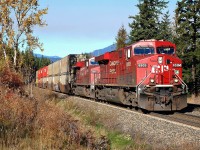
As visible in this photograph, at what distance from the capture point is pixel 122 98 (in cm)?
1888

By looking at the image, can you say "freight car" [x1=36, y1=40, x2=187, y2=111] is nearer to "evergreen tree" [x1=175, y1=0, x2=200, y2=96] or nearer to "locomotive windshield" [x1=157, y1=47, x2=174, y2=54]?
"locomotive windshield" [x1=157, y1=47, x2=174, y2=54]

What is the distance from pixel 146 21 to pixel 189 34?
8.96 metres

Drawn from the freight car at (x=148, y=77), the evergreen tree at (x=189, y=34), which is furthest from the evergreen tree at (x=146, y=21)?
the freight car at (x=148, y=77)

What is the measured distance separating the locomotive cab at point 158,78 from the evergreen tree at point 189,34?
1490 cm

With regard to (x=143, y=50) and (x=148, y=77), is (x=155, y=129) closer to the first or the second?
(x=148, y=77)

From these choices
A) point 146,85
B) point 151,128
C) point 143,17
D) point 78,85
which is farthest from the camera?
point 143,17

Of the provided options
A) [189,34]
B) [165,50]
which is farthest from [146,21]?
[165,50]

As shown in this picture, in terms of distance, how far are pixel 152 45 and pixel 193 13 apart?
16.2 meters

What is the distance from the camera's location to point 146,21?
133 ft

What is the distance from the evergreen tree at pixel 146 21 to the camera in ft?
132

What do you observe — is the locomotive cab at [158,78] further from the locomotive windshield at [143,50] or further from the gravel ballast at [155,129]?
the gravel ballast at [155,129]

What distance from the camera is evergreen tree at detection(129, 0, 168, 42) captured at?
40.2 m

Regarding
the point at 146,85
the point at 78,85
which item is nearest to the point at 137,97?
the point at 146,85

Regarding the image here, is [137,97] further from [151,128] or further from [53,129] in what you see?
Result: [53,129]
